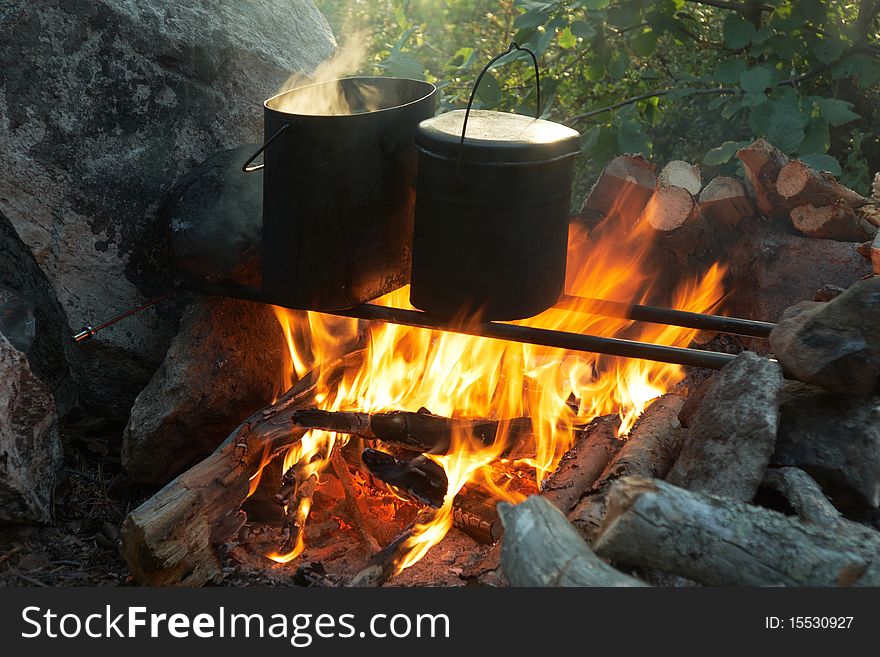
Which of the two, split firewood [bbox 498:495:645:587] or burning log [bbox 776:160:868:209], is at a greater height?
burning log [bbox 776:160:868:209]

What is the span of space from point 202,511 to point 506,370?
1.19m

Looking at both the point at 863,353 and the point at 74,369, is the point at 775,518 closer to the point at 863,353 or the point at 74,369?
the point at 863,353

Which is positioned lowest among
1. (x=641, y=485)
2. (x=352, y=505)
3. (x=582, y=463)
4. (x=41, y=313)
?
(x=352, y=505)

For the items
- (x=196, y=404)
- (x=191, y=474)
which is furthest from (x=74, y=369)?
A: (x=191, y=474)

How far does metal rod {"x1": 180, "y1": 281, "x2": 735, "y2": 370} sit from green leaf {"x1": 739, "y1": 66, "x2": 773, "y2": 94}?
1.80 m

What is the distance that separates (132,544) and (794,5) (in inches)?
158

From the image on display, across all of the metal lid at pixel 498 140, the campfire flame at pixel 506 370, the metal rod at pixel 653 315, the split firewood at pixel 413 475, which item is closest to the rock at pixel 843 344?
the metal rod at pixel 653 315

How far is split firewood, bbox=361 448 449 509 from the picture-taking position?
2855mm

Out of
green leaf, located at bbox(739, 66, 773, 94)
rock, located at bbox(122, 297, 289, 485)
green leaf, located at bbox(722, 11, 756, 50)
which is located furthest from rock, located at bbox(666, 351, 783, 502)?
green leaf, located at bbox(722, 11, 756, 50)

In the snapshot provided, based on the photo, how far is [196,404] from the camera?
122 inches

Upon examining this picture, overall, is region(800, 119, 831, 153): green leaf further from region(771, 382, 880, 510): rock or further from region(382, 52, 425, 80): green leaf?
region(771, 382, 880, 510): rock

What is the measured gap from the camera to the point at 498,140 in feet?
8.68

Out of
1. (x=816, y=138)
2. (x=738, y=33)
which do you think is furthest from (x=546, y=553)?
(x=738, y=33)

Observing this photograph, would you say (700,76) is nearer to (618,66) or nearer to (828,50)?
(618,66)
